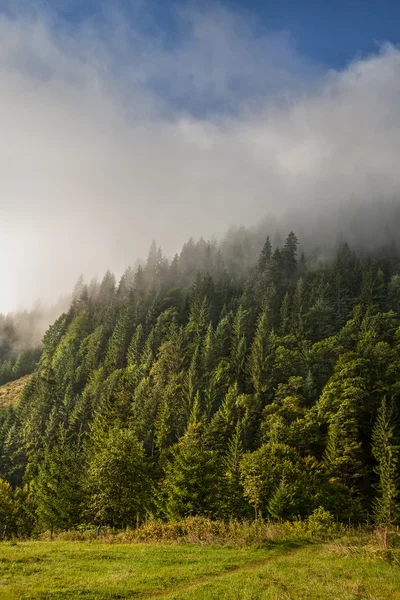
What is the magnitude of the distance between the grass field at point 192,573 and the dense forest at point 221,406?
68.5 feet

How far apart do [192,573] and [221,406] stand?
275ft

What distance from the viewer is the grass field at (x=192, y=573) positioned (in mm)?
15344

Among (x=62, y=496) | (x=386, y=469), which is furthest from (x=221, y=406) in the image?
(x=62, y=496)

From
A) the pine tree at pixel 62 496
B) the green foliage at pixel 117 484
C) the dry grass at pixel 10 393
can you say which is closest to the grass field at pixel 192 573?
the green foliage at pixel 117 484

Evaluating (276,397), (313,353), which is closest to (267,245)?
(313,353)

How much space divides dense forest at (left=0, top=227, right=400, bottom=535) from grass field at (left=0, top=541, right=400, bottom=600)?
2087 cm

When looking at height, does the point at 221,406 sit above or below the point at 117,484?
above

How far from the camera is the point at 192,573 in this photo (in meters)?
18.2

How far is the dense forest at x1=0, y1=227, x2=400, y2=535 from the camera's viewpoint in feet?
154

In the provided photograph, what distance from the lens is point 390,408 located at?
267 ft

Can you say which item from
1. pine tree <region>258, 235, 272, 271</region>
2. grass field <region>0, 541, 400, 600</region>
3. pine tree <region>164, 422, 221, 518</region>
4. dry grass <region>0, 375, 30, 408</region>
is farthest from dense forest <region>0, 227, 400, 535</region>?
grass field <region>0, 541, 400, 600</region>

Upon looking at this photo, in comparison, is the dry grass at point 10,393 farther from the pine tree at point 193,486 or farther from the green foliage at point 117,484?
the pine tree at point 193,486

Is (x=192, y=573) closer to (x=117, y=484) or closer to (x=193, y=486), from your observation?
(x=117, y=484)

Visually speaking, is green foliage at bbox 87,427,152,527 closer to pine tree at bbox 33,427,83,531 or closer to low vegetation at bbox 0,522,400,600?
pine tree at bbox 33,427,83,531
